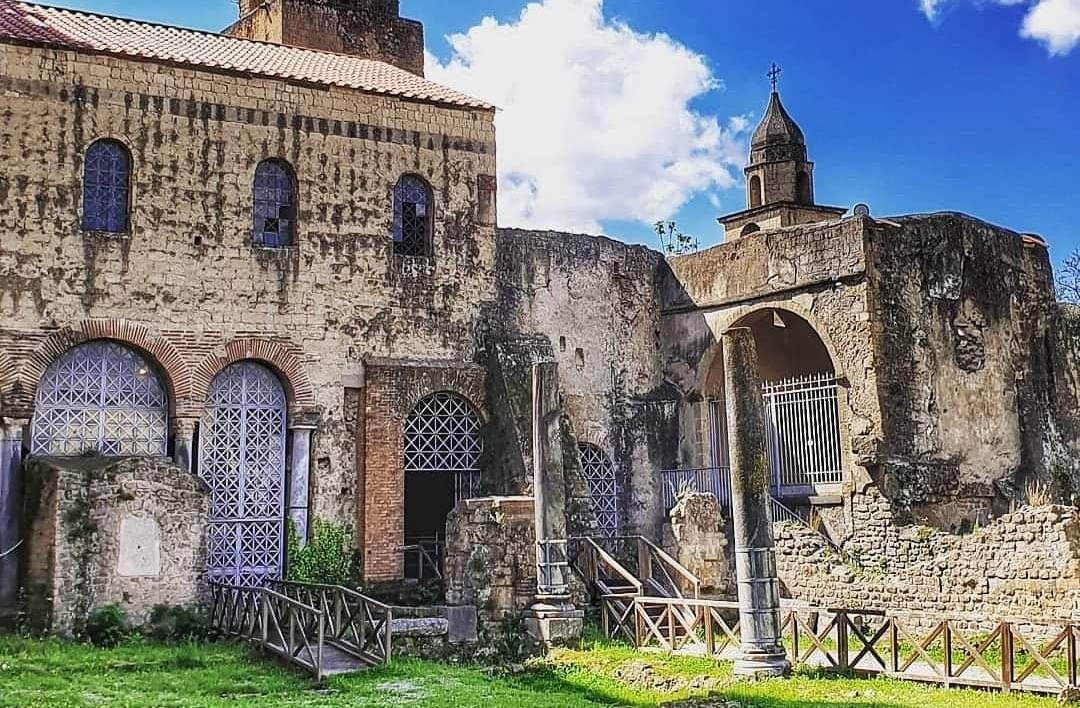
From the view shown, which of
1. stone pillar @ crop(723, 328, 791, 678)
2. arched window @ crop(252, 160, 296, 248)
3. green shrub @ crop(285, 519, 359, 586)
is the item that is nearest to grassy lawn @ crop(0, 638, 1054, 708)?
stone pillar @ crop(723, 328, 791, 678)

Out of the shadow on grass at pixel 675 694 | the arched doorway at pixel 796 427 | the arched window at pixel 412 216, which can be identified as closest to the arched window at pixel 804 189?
the arched doorway at pixel 796 427

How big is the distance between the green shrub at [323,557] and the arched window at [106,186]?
18.1 ft

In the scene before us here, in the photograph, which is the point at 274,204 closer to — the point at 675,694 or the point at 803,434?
the point at 803,434

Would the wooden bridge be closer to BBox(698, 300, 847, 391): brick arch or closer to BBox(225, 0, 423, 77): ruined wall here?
BBox(698, 300, 847, 391): brick arch

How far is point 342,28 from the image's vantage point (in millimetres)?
24891

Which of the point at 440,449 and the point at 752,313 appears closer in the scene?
the point at 440,449

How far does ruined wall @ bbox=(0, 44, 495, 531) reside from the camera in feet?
55.8

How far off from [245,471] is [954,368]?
1192 cm

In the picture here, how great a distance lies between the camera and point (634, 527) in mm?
21219

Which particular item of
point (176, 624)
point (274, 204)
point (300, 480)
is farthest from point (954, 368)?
point (176, 624)

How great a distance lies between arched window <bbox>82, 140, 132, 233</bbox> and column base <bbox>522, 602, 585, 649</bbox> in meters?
8.71

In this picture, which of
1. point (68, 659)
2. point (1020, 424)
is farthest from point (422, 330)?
point (1020, 424)

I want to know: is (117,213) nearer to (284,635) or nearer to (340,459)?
(340,459)

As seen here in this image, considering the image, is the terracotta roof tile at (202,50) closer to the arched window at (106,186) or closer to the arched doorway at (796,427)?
the arched window at (106,186)
